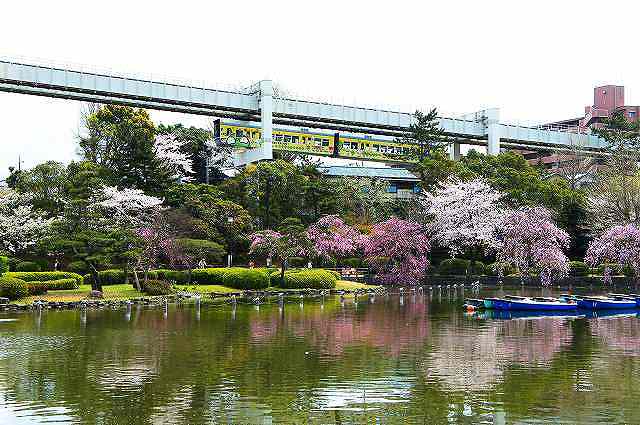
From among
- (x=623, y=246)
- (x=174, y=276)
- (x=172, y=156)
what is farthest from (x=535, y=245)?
(x=172, y=156)

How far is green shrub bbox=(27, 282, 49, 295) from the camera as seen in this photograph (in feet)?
133

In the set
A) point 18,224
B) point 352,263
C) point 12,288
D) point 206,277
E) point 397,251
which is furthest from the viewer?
point 352,263

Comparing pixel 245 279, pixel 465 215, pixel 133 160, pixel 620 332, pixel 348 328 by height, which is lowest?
pixel 620 332

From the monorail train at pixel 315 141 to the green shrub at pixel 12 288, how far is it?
34971 mm

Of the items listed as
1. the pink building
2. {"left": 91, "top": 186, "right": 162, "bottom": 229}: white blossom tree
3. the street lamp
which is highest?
the pink building

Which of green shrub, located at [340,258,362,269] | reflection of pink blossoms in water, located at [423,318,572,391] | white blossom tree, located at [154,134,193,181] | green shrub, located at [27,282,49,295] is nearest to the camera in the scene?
reflection of pink blossoms in water, located at [423,318,572,391]

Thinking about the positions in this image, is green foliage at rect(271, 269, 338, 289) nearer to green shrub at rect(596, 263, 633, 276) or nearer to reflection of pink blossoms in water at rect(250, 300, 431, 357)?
reflection of pink blossoms in water at rect(250, 300, 431, 357)

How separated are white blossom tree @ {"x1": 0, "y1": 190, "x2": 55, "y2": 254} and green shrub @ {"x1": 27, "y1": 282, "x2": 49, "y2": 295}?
9338mm

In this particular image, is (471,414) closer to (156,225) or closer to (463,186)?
(156,225)

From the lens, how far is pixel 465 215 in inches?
2421

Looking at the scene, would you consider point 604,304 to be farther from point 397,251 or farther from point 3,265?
point 3,265

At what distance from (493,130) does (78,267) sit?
5240cm

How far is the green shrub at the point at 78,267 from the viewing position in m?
49.2

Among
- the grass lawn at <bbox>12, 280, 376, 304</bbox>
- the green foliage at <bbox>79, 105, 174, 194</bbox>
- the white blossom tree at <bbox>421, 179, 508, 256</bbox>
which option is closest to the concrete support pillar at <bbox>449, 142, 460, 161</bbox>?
the white blossom tree at <bbox>421, 179, 508, 256</bbox>
